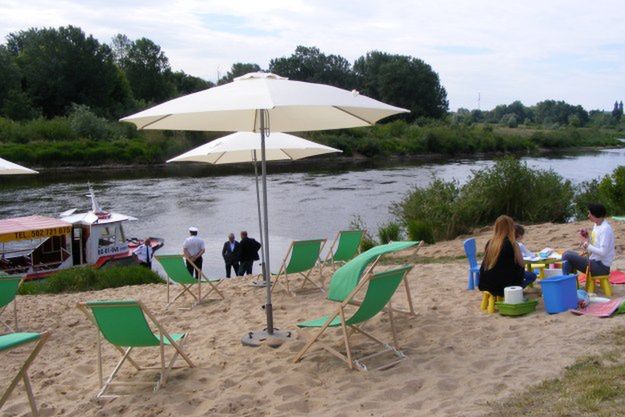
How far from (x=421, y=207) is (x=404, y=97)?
8495 centimetres

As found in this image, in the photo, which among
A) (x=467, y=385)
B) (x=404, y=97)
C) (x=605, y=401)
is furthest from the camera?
(x=404, y=97)

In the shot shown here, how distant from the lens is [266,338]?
21.5ft

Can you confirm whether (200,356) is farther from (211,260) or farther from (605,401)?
(211,260)

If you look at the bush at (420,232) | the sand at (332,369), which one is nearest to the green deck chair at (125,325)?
the sand at (332,369)

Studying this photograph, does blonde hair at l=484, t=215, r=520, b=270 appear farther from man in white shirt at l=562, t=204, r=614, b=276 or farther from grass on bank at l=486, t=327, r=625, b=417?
grass on bank at l=486, t=327, r=625, b=417

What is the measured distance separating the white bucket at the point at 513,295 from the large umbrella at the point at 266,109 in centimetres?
201

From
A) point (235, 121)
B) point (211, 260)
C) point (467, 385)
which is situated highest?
point (235, 121)

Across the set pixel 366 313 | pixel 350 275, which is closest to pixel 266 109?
pixel 350 275

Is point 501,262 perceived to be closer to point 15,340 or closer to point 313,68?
point 15,340

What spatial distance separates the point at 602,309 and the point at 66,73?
7371 centimetres

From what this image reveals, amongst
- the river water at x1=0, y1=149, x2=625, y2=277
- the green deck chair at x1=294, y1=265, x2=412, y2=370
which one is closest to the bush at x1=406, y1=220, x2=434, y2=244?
the river water at x1=0, y1=149, x2=625, y2=277

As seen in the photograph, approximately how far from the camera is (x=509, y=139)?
237 ft

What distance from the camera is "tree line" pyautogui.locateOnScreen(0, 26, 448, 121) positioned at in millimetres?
71688

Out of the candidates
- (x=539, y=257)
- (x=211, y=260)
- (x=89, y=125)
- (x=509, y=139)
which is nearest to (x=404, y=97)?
(x=509, y=139)
